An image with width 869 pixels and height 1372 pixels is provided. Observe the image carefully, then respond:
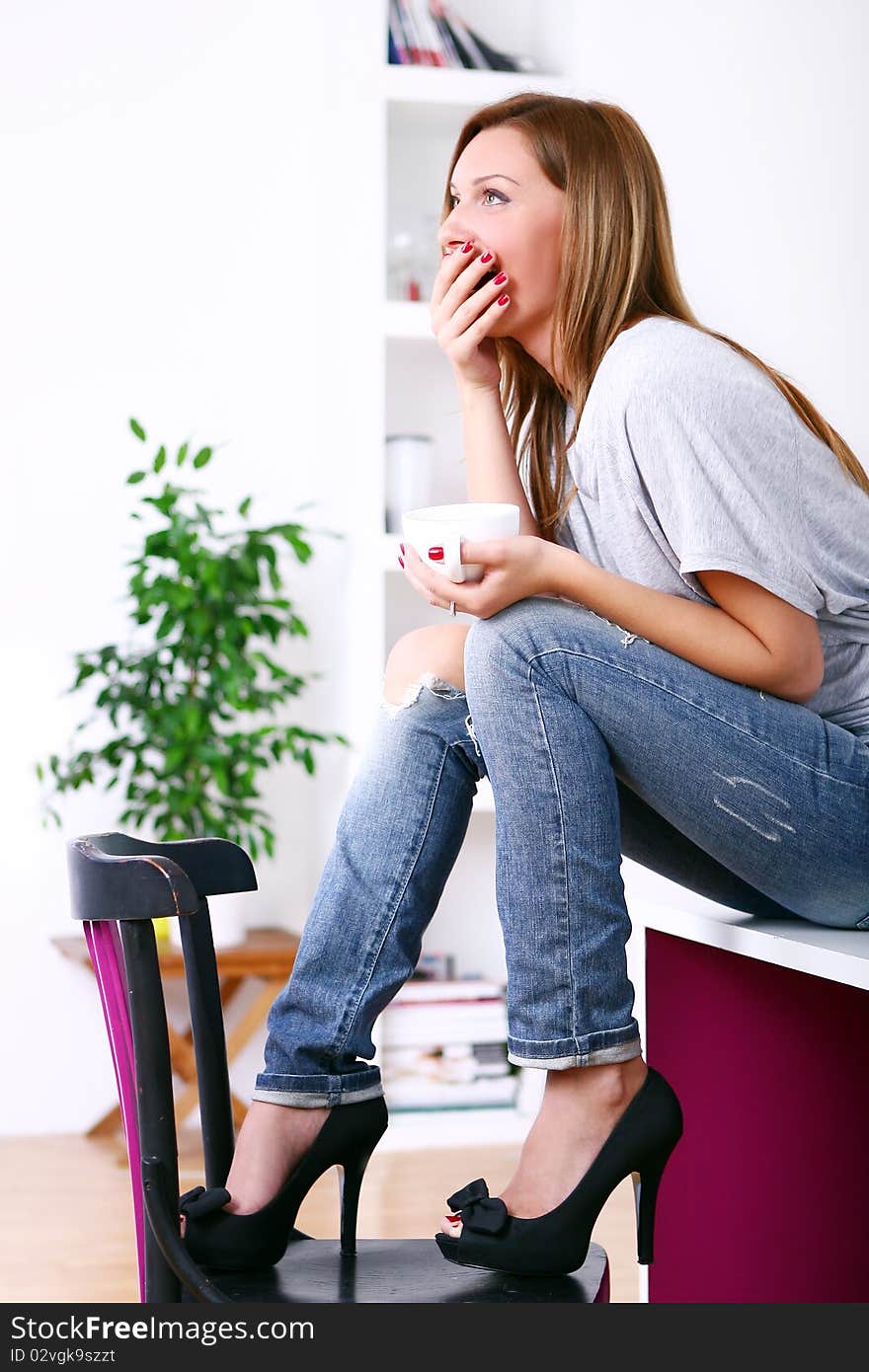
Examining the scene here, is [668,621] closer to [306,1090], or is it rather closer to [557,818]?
[557,818]

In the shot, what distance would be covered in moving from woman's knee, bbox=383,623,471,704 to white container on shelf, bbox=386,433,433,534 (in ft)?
4.90

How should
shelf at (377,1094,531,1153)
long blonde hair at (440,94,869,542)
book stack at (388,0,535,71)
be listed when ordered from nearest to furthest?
long blonde hair at (440,94,869,542) < shelf at (377,1094,531,1153) < book stack at (388,0,535,71)

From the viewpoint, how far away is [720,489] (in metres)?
1.02

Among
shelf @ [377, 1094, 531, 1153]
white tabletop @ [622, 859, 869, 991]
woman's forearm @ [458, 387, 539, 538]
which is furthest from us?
shelf @ [377, 1094, 531, 1153]

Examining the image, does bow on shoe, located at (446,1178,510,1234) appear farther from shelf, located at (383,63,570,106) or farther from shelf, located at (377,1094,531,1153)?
shelf, located at (383,63,570,106)

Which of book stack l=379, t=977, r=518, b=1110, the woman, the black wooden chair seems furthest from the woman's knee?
book stack l=379, t=977, r=518, b=1110

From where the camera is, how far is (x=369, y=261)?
2625mm

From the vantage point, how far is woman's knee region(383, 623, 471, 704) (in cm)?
111

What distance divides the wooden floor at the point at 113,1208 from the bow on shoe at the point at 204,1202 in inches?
32.8

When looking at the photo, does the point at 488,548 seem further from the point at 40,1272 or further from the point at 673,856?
the point at 40,1272

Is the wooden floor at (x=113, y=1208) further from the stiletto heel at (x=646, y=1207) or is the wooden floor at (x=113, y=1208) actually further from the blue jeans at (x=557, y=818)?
the blue jeans at (x=557, y=818)

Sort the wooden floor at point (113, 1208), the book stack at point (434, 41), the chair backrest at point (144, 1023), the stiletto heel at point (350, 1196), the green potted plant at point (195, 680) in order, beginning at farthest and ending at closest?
1. the book stack at point (434, 41)
2. the green potted plant at point (195, 680)
3. the wooden floor at point (113, 1208)
4. the stiletto heel at point (350, 1196)
5. the chair backrest at point (144, 1023)

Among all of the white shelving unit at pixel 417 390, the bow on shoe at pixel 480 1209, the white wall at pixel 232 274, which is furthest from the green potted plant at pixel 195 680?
the bow on shoe at pixel 480 1209

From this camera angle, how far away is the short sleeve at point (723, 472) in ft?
3.35
